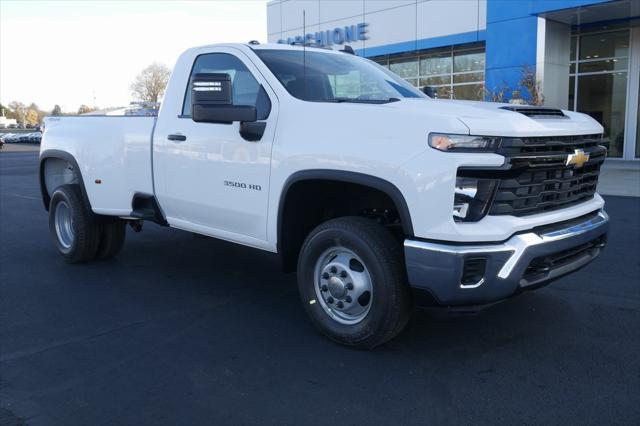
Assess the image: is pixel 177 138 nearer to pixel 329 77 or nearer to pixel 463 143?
pixel 329 77

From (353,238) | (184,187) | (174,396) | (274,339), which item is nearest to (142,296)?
(184,187)

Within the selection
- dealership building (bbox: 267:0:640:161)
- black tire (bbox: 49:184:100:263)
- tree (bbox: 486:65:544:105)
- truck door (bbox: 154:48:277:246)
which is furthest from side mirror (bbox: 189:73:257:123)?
tree (bbox: 486:65:544:105)

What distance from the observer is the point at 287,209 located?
13.9 ft

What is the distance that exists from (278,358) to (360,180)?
127cm

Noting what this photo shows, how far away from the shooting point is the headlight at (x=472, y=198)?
3352mm

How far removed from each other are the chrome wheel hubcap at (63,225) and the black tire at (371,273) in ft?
11.7

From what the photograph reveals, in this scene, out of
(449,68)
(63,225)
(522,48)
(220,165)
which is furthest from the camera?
(449,68)

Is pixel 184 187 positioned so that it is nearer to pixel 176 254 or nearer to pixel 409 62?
pixel 176 254

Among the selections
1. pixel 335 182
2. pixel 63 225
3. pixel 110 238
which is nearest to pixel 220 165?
pixel 335 182

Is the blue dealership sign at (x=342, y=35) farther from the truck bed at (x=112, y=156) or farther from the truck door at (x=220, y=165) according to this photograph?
the truck door at (x=220, y=165)

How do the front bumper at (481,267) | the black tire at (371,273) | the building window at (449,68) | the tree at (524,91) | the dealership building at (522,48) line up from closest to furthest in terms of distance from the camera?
the front bumper at (481,267) → the black tire at (371,273) → the tree at (524,91) → the dealership building at (522,48) → the building window at (449,68)

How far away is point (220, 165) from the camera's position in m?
4.61

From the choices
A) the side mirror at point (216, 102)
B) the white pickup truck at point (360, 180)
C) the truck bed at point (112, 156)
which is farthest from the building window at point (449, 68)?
the side mirror at point (216, 102)

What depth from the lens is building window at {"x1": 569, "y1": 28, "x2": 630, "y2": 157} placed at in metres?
18.0
